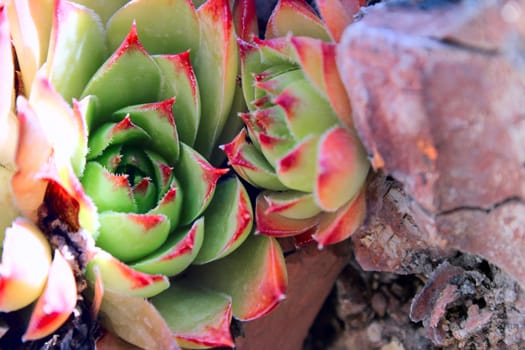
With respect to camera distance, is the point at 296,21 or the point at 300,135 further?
the point at 296,21

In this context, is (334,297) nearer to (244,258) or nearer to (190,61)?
(244,258)

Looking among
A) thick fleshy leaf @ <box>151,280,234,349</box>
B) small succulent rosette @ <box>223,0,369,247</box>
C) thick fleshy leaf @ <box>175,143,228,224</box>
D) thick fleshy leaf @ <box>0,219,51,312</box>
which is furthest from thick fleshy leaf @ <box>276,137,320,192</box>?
thick fleshy leaf @ <box>0,219,51,312</box>

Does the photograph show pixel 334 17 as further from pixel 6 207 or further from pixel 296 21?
pixel 6 207

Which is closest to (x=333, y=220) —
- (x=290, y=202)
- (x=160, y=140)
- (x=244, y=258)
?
(x=290, y=202)

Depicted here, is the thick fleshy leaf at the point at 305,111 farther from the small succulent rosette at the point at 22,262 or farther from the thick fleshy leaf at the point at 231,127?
the small succulent rosette at the point at 22,262

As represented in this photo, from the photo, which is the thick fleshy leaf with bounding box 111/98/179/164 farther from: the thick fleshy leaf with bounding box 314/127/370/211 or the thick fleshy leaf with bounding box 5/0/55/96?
the thick fleshy leaf with bounding box 314/127/370/211

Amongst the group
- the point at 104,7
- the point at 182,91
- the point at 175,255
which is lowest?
the point at 175,255

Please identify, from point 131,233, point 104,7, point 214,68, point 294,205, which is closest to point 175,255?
point 131,233

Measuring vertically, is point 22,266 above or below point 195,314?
above
